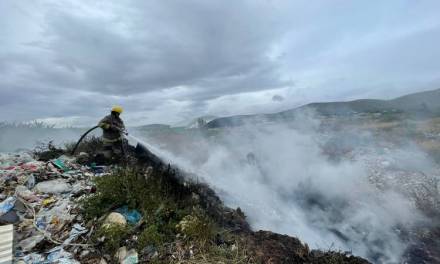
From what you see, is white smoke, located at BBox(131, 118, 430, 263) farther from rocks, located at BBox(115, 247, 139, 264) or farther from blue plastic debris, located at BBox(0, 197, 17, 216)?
blue plastic debris, located at BBox(0, 197, 17, 216)

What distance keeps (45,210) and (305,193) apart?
279 inches

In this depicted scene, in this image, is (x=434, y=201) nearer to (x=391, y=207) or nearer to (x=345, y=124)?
(x=391, y=207)

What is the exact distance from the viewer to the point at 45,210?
389cm

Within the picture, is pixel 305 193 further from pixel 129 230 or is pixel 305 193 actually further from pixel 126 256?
pixel 126 256

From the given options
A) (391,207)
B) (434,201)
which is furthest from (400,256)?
(434,201)

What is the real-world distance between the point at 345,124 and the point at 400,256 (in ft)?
46.8

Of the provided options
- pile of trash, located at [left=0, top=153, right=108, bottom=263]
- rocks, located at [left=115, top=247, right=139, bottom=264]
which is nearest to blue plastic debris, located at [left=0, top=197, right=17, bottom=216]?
pile of trash, located at [left=0, top=153, right=108, bottom=263]

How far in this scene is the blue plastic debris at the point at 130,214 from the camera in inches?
133

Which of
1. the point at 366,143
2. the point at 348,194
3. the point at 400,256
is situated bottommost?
the point at 400,256

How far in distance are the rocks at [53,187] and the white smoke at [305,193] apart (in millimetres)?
3620

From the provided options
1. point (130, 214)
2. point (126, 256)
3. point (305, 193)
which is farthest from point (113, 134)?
point (305, 193)

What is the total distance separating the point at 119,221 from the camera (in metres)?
3.28

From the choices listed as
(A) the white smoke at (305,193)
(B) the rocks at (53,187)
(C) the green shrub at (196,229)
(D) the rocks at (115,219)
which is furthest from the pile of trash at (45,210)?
(A) the white smoke at (305,193)

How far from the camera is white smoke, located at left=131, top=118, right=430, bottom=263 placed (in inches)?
236
